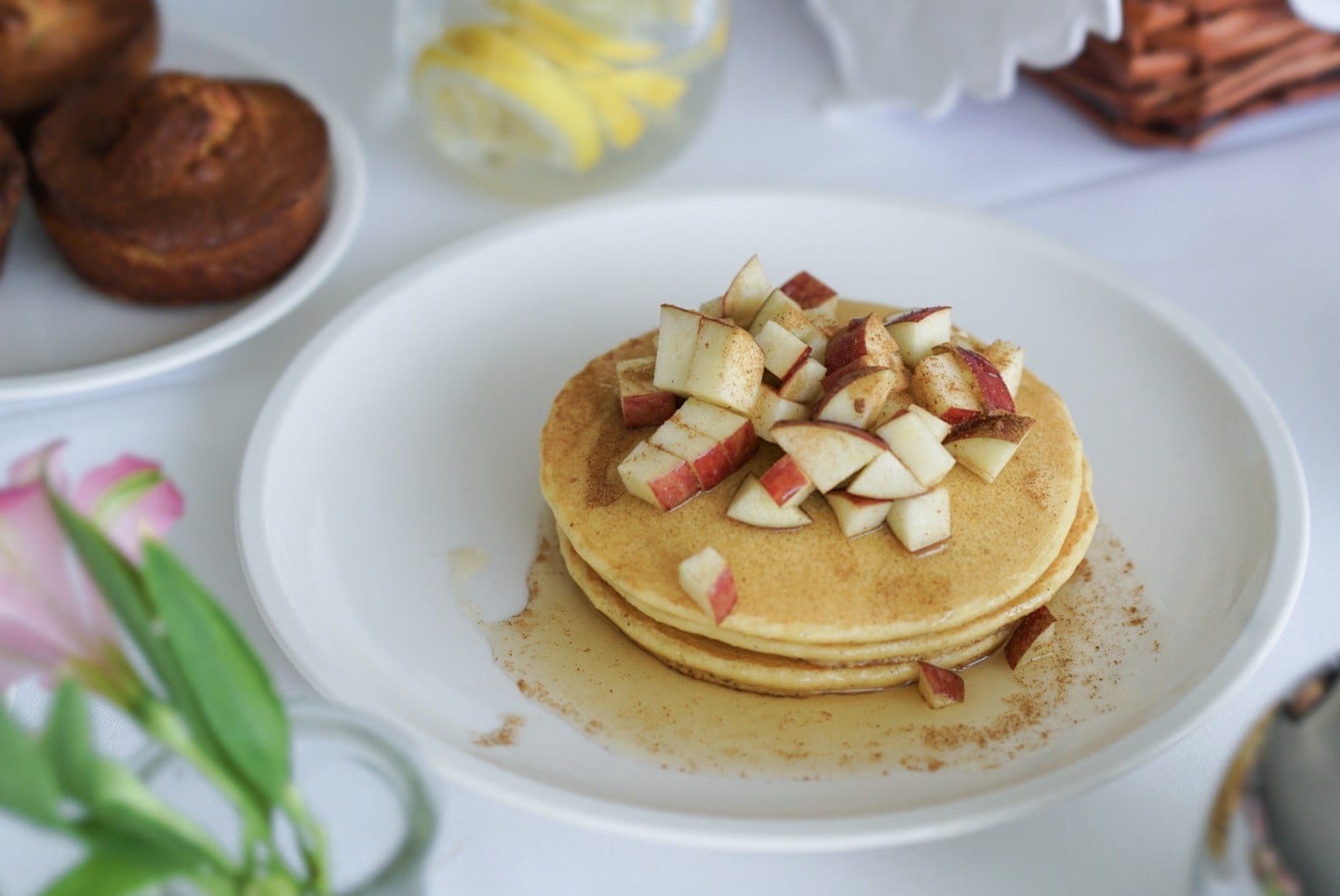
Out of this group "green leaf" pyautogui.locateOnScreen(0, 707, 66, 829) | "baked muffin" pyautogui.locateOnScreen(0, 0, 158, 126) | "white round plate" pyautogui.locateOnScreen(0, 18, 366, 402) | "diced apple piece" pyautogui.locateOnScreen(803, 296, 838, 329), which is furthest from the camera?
"baked muffin" pyautogui.locateOnScreen(0, 0, 158, 126)

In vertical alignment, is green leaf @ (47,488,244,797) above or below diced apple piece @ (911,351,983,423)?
above

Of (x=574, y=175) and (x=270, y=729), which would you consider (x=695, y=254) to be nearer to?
(x=574, y=175)

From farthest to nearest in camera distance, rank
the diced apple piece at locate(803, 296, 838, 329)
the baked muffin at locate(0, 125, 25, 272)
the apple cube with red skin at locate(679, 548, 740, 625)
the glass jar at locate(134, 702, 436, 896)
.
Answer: the baked muffin at locate(0, 125, 25, 272), the diced apple piece at locate(803, 296, 838, 329), the apple cube with red skin at locate(679, 548, 740, 625), the glass jar at locate(134, 702, 436, 896)

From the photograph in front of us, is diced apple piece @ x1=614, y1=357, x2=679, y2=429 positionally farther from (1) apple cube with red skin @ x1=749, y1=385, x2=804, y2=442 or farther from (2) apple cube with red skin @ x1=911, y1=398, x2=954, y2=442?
(2) apple cube with red skin @ x1=911, y1=398, x2=954, y2=442

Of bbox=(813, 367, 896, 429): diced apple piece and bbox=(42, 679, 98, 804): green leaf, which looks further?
bbox=(813, 367, 896, 429): diced apple piece

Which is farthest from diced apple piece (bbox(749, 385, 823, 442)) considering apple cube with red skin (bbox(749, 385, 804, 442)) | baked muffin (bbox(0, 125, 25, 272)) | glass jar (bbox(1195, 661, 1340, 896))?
baked muffin (bbox(0, 125, 25, 272))

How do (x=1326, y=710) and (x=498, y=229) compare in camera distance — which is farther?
(x=498, y=229)

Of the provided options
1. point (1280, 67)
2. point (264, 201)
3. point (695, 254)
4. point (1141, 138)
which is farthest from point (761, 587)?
point (1280, 67)
